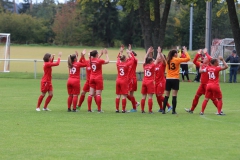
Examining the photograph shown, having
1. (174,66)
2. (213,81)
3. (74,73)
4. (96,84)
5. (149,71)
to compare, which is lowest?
(96,84)

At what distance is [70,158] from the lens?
10180 mm

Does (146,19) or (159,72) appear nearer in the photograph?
(159,72)

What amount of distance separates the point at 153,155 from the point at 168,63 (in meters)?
7.14

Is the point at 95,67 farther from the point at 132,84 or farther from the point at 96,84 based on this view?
the point at 132,84

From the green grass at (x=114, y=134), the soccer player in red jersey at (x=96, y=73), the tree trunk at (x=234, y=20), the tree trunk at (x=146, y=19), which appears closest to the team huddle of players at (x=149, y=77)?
the soccer player in red jersey at (x=96, y=73)

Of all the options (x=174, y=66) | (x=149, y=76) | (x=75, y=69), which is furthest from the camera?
(x=75, y=69)

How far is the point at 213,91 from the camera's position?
672 inches

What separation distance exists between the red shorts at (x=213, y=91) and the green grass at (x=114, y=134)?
2.11 feet

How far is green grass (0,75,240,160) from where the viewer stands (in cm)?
1070

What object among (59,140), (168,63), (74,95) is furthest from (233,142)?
(74,95)

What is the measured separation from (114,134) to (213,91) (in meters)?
5.01

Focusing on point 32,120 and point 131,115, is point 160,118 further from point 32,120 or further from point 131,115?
point 32,120

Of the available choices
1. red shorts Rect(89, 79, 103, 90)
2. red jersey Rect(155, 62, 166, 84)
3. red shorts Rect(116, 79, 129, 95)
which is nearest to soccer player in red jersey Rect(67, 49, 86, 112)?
red shorts Rect(89, 79, 103, 90)

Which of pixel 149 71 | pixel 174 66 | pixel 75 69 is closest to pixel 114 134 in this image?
pixel 174 66
